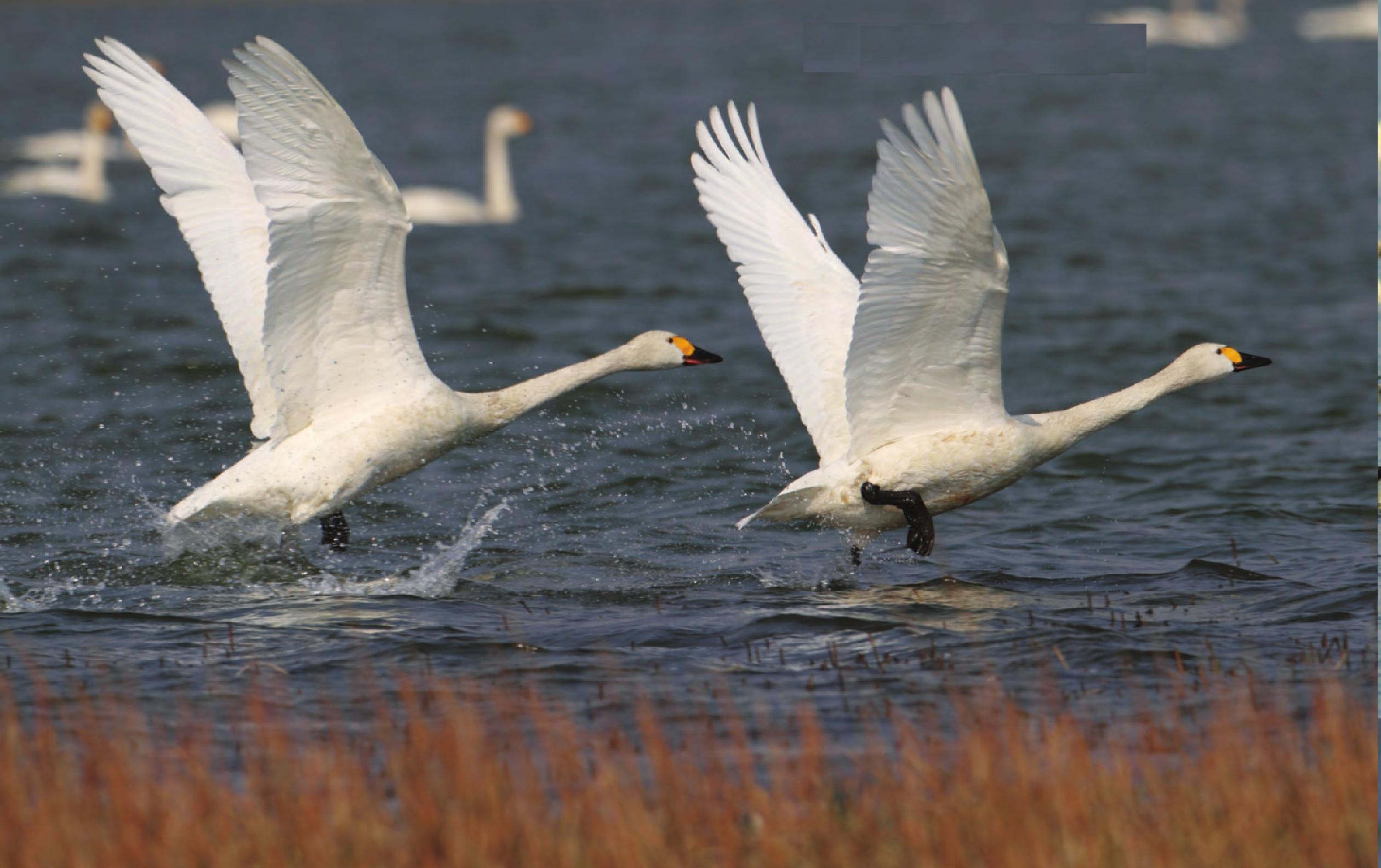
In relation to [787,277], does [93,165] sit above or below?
above

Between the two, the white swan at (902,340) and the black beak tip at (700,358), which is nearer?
the white swan at (902,340)

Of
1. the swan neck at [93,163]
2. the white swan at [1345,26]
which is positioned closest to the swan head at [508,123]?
the swan neck at [93,163]

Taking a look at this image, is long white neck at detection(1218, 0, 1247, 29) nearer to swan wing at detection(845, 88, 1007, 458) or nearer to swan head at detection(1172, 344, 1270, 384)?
swan head at detection(1172, 344, 1270, 384)

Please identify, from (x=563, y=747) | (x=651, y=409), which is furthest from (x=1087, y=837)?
(x=651, y=409)

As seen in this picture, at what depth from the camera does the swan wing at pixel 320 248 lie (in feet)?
25.9

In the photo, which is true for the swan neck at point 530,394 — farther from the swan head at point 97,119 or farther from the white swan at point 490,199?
the swan head at point 97,119

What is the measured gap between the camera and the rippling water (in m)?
8.34

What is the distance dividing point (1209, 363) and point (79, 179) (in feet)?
62.7

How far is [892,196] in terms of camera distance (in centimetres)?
747

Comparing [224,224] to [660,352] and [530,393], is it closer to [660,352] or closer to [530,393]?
[530,393]

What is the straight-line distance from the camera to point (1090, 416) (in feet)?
30.0

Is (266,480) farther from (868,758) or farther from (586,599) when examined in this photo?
(868,758)

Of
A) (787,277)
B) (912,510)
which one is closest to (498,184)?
(787,277)

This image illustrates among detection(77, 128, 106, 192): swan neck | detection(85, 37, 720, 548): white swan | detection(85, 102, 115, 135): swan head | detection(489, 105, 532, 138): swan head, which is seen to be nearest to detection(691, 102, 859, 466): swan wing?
detection(85, 37, 720, 548): white swan
